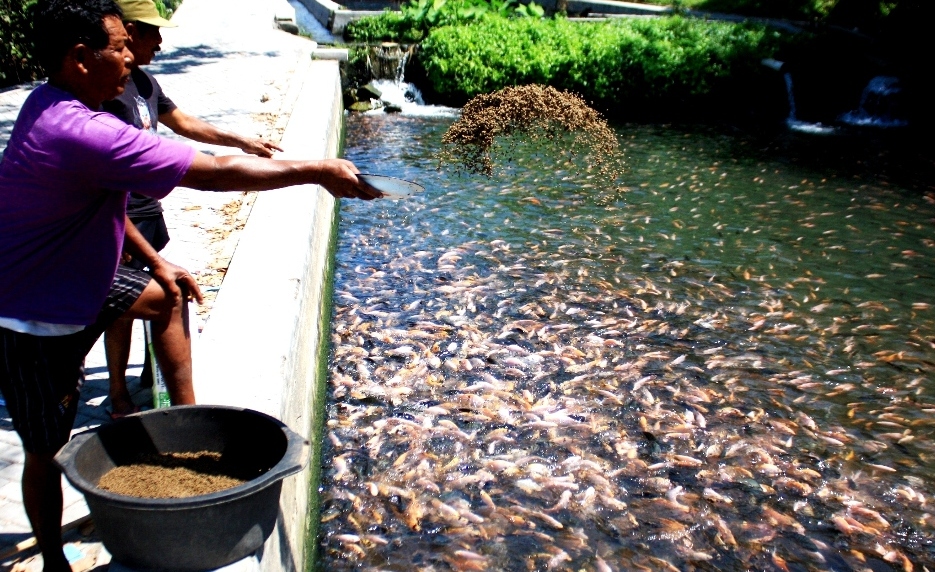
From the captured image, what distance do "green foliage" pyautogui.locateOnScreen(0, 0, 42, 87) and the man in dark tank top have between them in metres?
9.73

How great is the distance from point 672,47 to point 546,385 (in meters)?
13.6

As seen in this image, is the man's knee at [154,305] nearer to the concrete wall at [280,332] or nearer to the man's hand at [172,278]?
the man's hand at [172,278]

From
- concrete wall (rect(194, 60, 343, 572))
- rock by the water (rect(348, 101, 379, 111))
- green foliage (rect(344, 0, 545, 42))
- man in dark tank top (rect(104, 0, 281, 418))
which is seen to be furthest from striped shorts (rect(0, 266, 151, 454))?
green foliage (rect(344, 0, 545, 42))

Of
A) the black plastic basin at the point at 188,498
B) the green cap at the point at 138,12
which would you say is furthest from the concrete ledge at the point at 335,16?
the black plastic basin at the point at 188,498

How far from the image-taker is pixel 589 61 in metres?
17.2

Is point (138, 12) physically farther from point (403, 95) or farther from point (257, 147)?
point (403, 95)

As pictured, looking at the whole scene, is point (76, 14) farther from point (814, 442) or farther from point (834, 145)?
point (834, 145)

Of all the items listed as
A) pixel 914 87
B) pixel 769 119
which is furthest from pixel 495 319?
pixel 914 87

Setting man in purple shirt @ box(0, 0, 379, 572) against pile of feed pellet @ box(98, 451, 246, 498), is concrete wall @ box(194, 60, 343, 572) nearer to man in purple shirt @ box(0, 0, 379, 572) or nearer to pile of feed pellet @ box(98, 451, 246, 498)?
pile of feed pellet @ box(98, 451, 246, 498)

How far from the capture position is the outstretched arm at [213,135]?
4434 mm

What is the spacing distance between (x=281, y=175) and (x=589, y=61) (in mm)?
15052

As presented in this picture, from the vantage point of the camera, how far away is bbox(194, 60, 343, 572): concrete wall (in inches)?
157

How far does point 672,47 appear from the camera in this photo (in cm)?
1803

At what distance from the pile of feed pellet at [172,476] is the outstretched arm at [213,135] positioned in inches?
70.8
